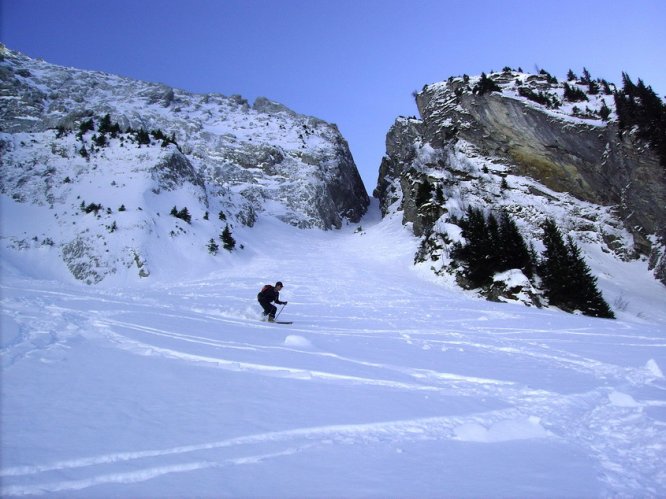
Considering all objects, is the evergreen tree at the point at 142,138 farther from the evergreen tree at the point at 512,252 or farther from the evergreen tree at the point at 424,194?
the evergreen tree at the point at 512,252

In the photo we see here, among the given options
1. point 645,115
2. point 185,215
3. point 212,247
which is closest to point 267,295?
point 212,247

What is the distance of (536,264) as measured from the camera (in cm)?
2462

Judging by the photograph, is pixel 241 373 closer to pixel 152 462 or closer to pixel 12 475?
pixel 152 462

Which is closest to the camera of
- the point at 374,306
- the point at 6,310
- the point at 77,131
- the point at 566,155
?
the point at 6,310

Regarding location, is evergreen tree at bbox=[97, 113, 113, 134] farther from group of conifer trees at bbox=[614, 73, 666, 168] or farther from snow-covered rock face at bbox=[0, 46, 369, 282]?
group of conifer trees at bbox=[614, 73, 666, 168]

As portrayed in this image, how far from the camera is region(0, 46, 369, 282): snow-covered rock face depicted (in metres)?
28.0

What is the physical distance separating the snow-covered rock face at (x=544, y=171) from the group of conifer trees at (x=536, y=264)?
14.1 feet

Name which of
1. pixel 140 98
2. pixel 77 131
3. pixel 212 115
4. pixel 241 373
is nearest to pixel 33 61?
pixel 140 98

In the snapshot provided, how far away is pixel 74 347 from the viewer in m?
6.02

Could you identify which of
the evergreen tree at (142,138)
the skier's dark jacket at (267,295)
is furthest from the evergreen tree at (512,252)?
the evergreen tree at (142,138)

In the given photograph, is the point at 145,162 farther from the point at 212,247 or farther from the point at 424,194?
the point at 424,194

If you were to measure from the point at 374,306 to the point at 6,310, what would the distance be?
11.7 meters

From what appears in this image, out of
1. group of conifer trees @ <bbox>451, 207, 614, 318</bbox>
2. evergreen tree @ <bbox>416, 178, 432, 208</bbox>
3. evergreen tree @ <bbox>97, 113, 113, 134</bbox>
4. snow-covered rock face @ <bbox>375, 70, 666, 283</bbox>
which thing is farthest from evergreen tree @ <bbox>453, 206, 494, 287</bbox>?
evergreen tree @ <bbox>97, 113, 113, 134</bbox>

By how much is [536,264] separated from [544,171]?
65.7ft
